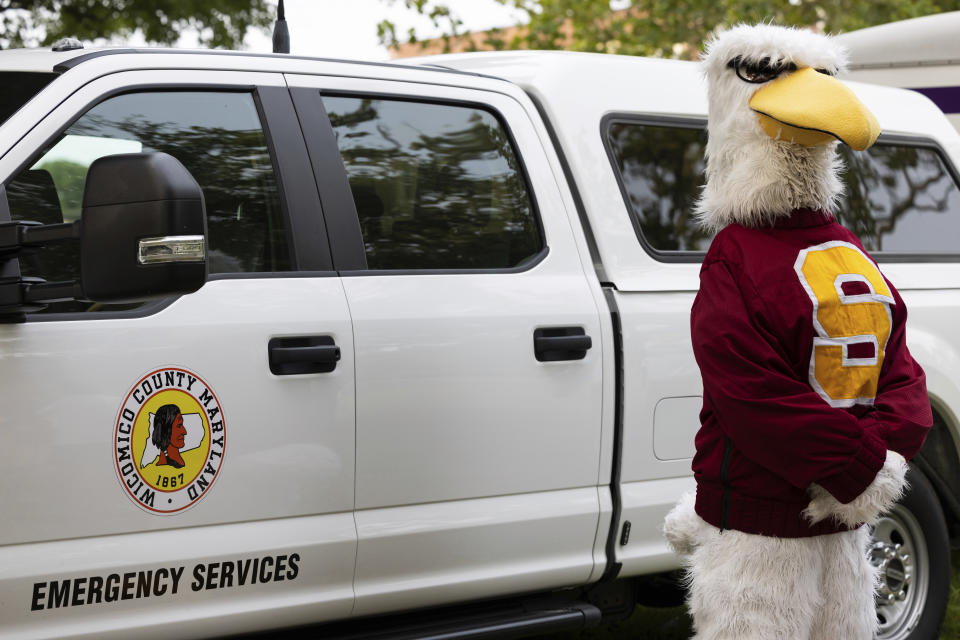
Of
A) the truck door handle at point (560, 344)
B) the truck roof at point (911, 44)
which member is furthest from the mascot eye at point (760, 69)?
the truck roof at point (911, 44)

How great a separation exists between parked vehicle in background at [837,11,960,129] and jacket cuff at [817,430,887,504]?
4791mm

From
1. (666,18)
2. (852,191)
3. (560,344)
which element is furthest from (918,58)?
(666,18)

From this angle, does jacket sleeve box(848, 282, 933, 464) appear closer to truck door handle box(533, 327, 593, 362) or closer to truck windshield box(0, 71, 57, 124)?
truck door handle box(533, 327, 593, 362)

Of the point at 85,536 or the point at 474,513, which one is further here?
the point at 474,513

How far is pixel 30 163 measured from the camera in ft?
8.97

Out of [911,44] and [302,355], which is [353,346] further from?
[911,44]

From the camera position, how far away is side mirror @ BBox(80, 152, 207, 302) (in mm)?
2271

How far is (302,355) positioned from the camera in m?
2.98

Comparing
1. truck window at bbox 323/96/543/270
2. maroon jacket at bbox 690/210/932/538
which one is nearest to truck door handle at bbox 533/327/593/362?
truck window at bbox 323/96/543/270

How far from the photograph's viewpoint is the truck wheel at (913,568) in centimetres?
410

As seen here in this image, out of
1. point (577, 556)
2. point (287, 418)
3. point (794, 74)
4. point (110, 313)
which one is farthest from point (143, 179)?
point (577, 556)

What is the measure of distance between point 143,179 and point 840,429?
149cm

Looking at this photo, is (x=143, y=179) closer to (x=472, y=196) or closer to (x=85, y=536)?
(x=85, y=536)

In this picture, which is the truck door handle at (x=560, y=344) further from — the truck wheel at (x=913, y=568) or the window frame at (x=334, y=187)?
the truck wheel at (x=913, y=568)
